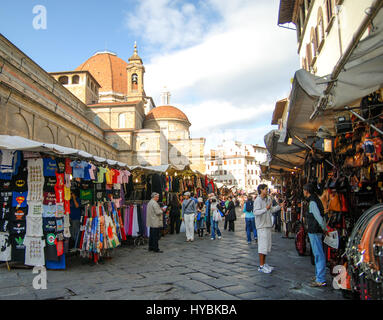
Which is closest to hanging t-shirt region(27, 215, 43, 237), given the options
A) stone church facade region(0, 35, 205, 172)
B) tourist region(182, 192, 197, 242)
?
tourist region(182, 192, 197, 242)

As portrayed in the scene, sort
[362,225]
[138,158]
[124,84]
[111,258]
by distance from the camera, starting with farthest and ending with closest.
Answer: [124,84], [138,158], [111,258], [362,225]

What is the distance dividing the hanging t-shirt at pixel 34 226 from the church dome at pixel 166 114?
3784cm

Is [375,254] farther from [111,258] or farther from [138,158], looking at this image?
[138,158]

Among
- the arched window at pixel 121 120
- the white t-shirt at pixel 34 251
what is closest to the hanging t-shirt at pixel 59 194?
the white t-shirt at pixel 34 251

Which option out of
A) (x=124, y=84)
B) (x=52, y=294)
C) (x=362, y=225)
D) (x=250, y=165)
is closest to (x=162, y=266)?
(x=52, y=294)

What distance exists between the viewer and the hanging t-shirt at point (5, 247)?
5168mm

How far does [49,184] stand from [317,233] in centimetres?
458

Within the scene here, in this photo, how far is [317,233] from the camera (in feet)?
13.5

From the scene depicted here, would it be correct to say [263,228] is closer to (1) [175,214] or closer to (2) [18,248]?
(2) [18,248]

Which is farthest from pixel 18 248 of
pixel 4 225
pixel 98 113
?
pixel 98 113

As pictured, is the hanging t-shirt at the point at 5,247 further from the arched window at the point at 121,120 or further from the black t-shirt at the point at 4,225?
the arched window at the point at 121,120

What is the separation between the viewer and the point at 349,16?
6.48 m
